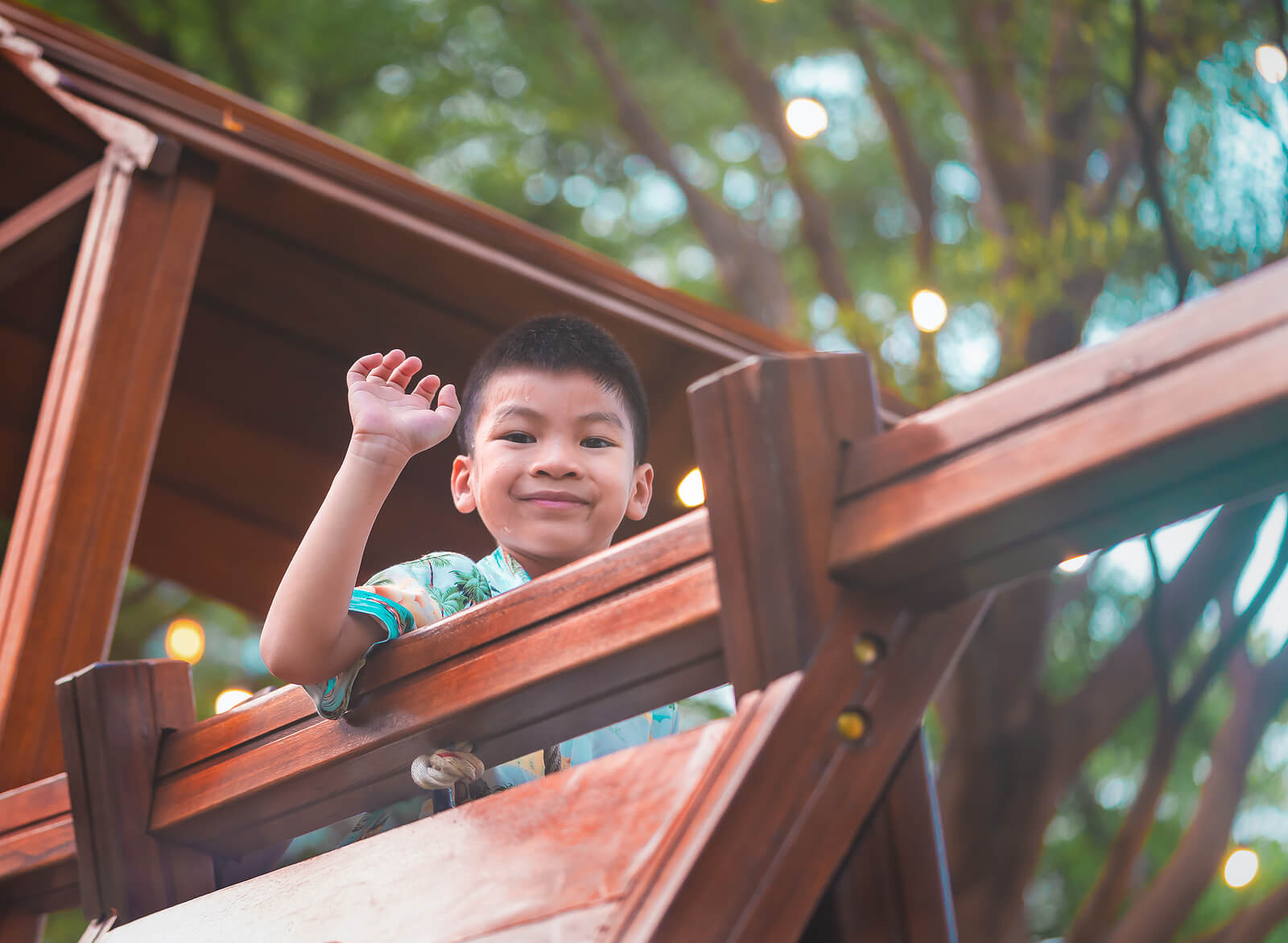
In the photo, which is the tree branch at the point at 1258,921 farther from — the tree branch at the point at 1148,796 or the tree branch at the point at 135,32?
the tree branch at the point at 135,32

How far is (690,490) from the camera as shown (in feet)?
8.94

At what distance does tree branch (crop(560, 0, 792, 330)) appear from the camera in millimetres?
5750

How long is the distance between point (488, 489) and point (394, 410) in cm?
34

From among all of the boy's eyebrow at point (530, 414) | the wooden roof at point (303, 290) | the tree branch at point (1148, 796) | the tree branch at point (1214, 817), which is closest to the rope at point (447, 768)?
the boy's eyebrow at point (530, 414)

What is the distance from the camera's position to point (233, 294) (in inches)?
99.2

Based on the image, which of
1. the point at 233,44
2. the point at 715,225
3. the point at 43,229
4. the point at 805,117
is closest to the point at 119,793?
the point at 43,229

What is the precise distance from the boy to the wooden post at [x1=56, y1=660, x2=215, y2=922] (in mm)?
354

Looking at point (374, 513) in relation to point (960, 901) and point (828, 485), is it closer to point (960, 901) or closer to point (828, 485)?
point (828, 485)

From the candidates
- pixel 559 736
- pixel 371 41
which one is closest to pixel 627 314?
pixel 559 736

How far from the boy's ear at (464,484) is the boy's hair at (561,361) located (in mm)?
19

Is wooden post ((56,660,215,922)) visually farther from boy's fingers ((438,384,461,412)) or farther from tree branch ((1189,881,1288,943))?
tree branch ((1189,881,1288,943))

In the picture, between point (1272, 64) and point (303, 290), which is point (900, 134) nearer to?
point (1272, 64)

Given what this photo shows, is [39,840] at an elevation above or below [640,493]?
below

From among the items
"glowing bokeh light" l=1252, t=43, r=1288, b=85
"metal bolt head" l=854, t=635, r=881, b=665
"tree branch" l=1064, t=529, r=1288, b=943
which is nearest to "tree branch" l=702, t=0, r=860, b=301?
"glowing bokeh light" l=1252, t=43, r=1288, b=85
